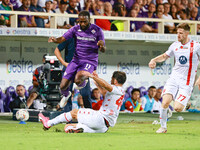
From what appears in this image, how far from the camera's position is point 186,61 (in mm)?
10742

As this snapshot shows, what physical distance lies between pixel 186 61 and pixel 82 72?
92.9 inches

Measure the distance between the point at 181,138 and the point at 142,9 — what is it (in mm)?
11920

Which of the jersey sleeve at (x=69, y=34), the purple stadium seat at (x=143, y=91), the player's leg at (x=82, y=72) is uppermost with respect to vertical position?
the jersey sleeve at (x=69, y=34)

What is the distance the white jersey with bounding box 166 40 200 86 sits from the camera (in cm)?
1075

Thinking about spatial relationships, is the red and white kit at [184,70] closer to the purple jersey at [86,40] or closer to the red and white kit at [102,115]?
the red and white kit at [102,115]

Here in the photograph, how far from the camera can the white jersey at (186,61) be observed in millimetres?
10750

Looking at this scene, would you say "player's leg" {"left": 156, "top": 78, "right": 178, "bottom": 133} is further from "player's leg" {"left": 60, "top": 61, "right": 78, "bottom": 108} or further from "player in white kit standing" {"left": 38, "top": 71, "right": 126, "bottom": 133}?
"player's leg" {"left": 60, "top": 61, "right": 78, "bottom": 108}

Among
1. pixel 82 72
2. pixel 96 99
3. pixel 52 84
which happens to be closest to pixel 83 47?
pixel 82 72

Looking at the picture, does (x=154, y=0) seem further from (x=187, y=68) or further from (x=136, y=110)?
(x=187, y=68)

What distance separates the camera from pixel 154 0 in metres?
21.6

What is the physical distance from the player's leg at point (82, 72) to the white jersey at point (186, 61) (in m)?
2.04

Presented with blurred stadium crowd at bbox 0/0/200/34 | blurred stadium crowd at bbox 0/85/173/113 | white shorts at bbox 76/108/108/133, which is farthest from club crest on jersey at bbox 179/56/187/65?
blurred stadium crowd at bbox 0/0/200/34

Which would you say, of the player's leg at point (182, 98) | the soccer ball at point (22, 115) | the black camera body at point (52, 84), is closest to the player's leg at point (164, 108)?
the player's leg at point (182, 98)

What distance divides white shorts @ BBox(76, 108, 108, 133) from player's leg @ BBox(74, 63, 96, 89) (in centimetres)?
180
